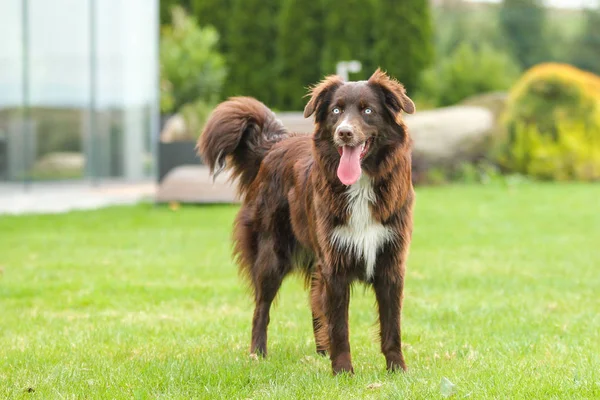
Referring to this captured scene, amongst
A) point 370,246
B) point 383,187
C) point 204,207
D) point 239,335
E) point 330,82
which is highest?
point 330,82

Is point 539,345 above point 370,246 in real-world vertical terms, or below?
below

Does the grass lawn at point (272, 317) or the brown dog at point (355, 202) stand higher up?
the brown dog at point (355, 202)

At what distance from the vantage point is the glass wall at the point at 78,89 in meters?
13.9

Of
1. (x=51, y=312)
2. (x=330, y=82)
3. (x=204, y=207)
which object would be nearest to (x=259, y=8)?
(x=204, y=207)

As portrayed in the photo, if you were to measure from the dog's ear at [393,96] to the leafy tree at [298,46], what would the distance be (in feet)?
51.6

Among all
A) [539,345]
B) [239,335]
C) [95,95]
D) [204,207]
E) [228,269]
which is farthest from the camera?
[95,95]

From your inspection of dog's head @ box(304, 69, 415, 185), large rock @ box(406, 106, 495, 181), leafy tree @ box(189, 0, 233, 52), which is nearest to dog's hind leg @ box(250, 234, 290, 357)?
dog's head @ box(304, 69, 415, 185)

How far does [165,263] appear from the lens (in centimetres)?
799

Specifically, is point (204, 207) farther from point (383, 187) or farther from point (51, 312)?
point (383, 187)

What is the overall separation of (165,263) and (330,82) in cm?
414

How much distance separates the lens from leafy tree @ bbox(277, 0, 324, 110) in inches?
783

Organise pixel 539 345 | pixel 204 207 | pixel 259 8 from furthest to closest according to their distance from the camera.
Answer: pixel 259 8
pixel 204 207
pixel 539 345

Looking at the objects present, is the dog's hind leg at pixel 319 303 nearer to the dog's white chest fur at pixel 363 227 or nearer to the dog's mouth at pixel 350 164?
the dog's white chest fur at pixel 363 227

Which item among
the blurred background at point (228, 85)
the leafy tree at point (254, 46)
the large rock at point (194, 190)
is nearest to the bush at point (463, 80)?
the blurred background at point (228, 85)
